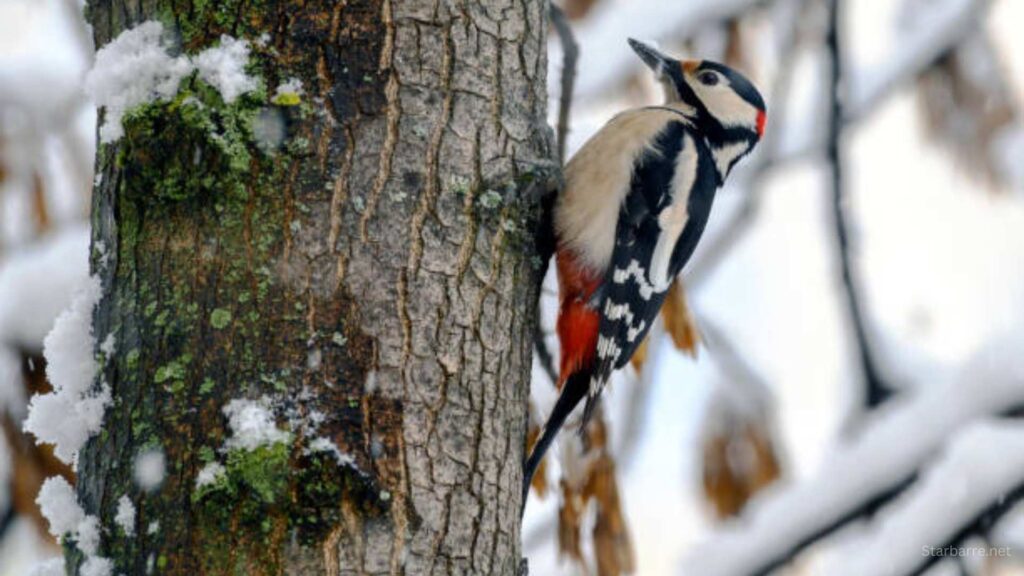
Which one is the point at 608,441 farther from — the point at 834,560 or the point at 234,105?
the point at 234,105

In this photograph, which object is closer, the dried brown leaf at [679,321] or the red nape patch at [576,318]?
the dried brown leaf at [679,321]

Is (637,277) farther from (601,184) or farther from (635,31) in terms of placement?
(635,31)

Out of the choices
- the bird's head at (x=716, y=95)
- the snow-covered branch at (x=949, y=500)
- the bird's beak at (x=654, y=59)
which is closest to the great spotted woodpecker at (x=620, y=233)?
the bird's head at (x=716, y=95)

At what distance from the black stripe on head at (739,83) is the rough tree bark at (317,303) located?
1541mm

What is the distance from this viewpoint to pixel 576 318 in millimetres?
3074

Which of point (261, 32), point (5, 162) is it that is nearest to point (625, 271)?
point (261, 32)

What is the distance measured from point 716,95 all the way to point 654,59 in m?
0.22

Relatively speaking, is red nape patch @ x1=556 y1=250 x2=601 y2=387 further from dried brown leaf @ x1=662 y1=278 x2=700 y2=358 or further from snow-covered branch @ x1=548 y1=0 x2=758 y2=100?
snow-covered branch @ x1=548 y1=0 x2=758 y2=100

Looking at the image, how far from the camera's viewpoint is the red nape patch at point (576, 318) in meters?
3.01

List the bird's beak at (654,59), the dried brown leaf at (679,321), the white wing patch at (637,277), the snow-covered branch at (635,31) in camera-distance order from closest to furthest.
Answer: the dried brown leaf at (679,321)
the white wing patch at (637,277)
the bird's beak at (654,59)
the snow-covered branch at (635,31)

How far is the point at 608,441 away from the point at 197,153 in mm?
A: 1243

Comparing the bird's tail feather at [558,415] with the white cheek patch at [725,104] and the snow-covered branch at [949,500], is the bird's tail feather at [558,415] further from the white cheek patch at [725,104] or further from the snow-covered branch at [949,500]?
the white cheek patch at [725,104]

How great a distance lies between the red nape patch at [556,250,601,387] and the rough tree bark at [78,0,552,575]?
729 mm

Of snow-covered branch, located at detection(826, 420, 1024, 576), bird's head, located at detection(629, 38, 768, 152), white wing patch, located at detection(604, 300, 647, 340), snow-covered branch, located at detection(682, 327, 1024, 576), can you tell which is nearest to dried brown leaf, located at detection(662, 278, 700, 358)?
white wing patch, located at detection(604, 300, 647, 340)
